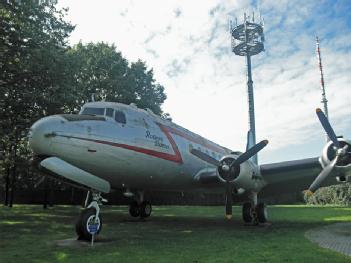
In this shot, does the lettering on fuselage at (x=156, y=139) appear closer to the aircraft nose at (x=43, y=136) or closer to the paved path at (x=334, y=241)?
the aircraft nose at (x=43, y=136)

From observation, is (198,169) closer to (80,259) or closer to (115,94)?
(80,259)

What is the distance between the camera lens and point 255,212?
17.4 m

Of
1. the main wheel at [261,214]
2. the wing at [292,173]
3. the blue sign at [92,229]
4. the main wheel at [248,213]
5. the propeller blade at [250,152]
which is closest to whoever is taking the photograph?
the blue sign at [92,229]

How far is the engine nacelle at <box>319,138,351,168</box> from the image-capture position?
12.5 metres

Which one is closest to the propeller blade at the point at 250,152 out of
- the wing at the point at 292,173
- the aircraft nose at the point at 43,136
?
the wing at the point at 292,173

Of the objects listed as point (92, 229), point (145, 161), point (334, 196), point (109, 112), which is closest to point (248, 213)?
point (145, 161)

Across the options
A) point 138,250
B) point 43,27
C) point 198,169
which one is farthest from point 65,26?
point 138,250

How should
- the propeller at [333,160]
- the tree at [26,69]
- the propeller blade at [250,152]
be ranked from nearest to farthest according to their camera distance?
1. the propeller at [333,160]
2. the propeller blade at [250,152]
3. the tree at [26,69]

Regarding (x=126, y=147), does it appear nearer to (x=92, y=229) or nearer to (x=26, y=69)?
(x=92, y=229)

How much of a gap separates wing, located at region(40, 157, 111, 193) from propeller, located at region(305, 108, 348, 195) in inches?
284

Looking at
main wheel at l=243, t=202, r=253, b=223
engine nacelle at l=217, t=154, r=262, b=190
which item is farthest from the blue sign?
main wheel at l=243, t=202, r=253, b=223

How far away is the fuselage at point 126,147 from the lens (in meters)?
11.0

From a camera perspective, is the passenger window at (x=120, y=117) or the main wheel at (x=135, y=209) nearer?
the passenger window at (x=120, y=117)

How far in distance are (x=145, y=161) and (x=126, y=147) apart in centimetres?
135
